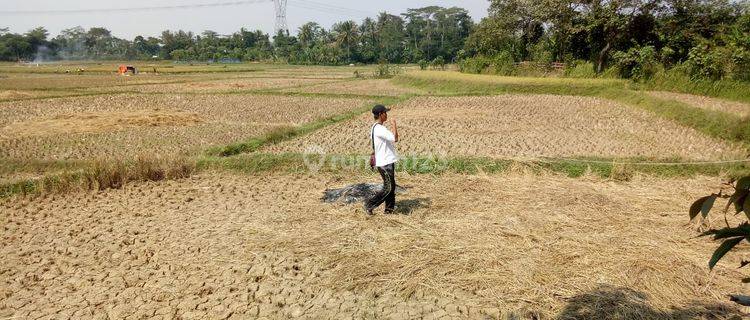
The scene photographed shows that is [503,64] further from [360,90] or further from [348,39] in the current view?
[348,39]

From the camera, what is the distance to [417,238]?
509 centimetres

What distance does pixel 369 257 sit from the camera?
4672mm

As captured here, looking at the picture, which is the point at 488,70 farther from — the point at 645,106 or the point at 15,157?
the point at 15,157

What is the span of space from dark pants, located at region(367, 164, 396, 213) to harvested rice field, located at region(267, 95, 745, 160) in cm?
375

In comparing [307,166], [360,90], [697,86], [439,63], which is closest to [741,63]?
[697,86]

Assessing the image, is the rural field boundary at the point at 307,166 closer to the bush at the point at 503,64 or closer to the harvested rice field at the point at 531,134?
the harvested rice field at the point at 531,134

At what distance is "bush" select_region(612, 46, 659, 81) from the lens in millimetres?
19672

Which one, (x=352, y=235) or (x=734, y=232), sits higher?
(x=734, y=232)

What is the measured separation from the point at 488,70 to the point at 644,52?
1123 cm

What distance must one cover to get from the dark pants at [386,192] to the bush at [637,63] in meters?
18.2

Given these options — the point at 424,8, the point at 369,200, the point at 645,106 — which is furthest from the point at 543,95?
the point at 424,8

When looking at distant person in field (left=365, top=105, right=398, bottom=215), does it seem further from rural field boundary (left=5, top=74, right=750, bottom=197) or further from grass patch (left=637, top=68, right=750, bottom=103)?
grass patch (left=637, top=68, right=750, bottom=103)

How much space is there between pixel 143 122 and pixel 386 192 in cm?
1089

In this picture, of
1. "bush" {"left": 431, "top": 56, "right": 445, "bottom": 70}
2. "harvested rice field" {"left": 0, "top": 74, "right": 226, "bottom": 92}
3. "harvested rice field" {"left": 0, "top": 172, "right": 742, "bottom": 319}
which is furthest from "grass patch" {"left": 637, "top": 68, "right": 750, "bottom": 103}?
"harvested rice field" {"left": 0, "top": 74, "right": 226, "bottom": 92}
